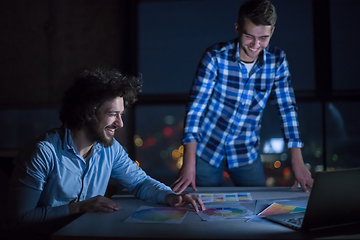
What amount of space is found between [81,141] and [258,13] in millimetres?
997

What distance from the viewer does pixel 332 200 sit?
82cm

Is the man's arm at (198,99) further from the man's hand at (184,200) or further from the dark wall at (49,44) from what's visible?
the dark wall at (49,44)

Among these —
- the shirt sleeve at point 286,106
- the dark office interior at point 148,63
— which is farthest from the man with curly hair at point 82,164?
the dark office interior at point 148,63

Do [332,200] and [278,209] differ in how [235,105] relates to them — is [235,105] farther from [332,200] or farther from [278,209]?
[332,200]

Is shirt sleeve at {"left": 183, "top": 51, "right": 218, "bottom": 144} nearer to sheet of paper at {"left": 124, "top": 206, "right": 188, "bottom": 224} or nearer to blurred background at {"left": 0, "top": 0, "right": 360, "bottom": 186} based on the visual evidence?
sheet of paper at {"left": 124, "top": 206, "right": 188, "bottom": 224}

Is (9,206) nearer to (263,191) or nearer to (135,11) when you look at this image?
(263,191)

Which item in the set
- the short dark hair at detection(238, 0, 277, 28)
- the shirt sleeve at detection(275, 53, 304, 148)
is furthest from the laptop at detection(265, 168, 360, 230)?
the short dark hair at detection(238, 0, 277, 28)

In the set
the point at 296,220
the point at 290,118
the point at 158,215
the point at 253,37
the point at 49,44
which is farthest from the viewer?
the point at 49,44

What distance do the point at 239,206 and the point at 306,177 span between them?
0.44 metres

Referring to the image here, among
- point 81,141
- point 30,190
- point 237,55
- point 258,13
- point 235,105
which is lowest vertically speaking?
point 30,190

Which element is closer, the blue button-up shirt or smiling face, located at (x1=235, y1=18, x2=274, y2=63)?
the blue button-up shirt

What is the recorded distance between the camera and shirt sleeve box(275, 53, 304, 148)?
61.2 inches

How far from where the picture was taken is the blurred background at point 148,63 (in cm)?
294

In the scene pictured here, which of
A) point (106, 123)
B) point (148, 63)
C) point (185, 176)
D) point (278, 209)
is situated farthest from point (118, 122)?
point (148, 63)
